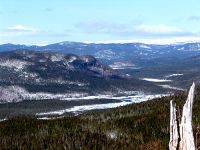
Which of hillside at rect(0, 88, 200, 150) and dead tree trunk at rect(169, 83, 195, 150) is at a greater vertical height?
dead tree trunk at rect(169, 83, 195, 150)

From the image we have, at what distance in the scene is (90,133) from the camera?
121000 mm

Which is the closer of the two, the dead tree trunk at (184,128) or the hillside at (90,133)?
the dead tree trunk at (184,128)

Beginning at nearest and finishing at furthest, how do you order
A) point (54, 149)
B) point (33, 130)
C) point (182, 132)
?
point (182, 132)
point (54, 149)
point (33, 130)

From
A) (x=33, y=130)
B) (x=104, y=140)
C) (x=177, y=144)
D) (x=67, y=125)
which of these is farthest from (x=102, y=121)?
(x=177, y=144)

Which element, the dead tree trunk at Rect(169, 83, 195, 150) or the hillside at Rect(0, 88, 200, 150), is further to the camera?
the hillside at Rect(0, 88, 200, 150)

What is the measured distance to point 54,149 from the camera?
104 meters

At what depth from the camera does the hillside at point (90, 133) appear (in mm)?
104750

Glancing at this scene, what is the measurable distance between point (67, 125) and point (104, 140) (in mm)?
26911

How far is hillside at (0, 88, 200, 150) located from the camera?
4124 inches

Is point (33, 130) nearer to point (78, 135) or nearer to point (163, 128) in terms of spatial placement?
point (78, 135)

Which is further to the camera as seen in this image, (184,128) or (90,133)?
(90,133)

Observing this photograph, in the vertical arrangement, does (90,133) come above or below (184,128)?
below

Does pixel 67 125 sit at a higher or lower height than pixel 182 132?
lower

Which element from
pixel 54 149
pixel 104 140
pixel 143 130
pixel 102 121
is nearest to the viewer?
pixel 54 149
